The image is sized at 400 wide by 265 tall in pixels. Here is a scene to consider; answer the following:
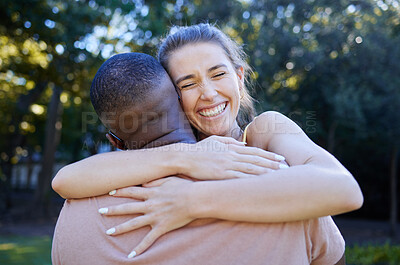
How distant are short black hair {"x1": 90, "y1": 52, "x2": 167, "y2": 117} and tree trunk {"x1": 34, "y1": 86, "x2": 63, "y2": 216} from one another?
15216mm

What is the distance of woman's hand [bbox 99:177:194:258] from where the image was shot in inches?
53.0

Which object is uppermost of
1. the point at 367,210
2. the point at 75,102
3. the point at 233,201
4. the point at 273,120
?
the point at 75,102

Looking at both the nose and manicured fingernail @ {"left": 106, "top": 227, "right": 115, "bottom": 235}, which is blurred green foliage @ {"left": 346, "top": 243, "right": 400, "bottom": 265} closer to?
the nose

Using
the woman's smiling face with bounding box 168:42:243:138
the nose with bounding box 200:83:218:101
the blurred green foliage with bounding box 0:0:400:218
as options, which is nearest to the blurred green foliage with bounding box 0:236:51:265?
the blurred green foliage with bounding box 0:0:400:218

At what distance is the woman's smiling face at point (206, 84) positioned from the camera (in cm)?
215

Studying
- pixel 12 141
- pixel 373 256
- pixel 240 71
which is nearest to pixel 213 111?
pixel 240 71

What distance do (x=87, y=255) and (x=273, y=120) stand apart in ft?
3.47

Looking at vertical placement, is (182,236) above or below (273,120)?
below

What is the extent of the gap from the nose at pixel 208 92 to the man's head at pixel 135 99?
0.51 meters

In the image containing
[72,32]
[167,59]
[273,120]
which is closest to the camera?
[273,120]

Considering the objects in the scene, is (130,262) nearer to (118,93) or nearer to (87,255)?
(87,255)

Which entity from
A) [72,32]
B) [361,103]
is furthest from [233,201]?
[361,103]

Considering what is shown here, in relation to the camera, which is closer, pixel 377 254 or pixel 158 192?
pixel 158 192

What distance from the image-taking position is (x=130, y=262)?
51.3 inches
